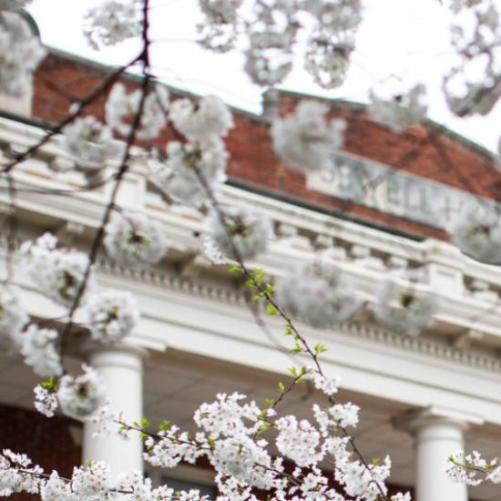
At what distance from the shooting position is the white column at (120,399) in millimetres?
17000

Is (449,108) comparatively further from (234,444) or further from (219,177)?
(234,444)

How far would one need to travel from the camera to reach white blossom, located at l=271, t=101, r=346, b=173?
17.4 ft

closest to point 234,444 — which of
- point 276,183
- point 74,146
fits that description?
point 74,146

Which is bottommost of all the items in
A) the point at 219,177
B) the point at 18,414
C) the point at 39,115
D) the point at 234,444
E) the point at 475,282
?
the point at 219,177

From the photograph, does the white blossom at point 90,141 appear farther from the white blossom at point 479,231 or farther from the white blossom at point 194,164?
the white blossom at point 479,231

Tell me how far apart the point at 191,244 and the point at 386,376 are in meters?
3.37

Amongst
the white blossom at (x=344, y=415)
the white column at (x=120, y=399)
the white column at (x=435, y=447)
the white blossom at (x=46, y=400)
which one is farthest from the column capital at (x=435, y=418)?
the white blossom at (x=46, y=400)

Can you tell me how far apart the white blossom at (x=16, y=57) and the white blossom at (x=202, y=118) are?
0.56m

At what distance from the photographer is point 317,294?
5.31 meters

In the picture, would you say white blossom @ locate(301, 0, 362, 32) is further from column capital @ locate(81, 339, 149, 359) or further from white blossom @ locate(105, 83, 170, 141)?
column capital @ locate(81, 339, 149, 359)

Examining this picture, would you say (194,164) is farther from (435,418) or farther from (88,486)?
(435,418)

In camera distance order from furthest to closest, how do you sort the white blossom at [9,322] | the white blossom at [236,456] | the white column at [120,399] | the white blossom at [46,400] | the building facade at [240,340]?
the building facade at [240,340] < the white column at [120,399] < the white blossom at [46,400] < the white blossom at [236,456] < the white blossom at [9,322]

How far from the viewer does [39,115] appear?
22.3m

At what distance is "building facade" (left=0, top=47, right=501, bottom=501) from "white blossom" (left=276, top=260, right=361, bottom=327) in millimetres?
11119
